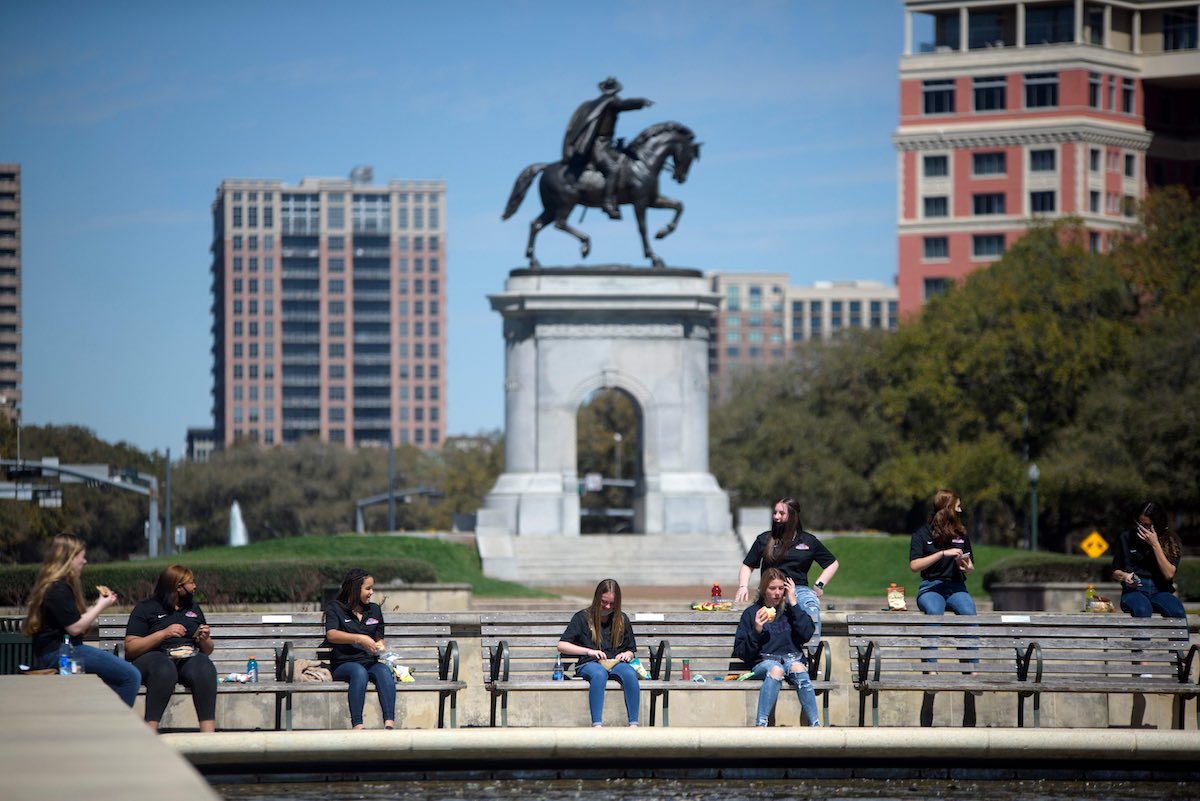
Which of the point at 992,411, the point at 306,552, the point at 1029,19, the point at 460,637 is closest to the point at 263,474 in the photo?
the point at 1029,19

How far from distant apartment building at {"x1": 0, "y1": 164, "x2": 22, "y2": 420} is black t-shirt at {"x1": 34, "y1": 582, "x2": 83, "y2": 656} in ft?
186

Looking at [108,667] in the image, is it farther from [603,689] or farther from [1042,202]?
[1042,202]

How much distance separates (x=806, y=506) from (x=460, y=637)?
55975 mm

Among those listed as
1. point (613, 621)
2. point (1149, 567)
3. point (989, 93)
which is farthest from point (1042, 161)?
point (613, 621)

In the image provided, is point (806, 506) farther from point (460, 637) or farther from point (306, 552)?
point (460, 637)

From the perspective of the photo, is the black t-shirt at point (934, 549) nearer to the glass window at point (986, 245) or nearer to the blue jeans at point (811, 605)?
the blue jeans at point (811, 605)

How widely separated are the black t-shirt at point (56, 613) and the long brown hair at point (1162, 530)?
10.1m

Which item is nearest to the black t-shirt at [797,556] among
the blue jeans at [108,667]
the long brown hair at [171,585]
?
the long brown hair at [171,585]

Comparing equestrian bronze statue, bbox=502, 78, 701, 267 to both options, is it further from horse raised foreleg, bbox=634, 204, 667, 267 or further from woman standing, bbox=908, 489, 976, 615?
woman standing, bbox=908, 489, 976, 615

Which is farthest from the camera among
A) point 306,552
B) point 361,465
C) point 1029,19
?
point 361,465

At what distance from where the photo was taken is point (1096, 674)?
59.8 ft

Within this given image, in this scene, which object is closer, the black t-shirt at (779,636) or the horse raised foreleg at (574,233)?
the black t-shirt at (779,636)

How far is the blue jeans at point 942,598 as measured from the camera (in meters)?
18.9

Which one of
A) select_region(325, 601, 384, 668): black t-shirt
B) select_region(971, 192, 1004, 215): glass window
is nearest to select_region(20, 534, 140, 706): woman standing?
select_region(325, 601, 384, 668): black t-shirt
